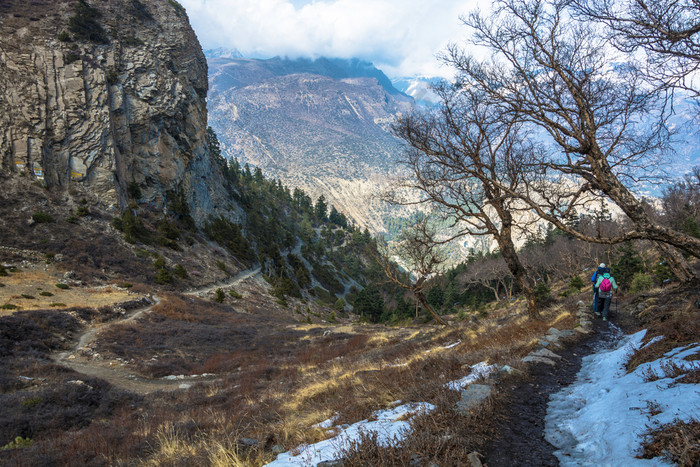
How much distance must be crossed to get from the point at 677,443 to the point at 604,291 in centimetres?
1060

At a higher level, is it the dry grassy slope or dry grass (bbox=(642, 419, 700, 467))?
dry grass (bbox=(642, 419, 700, 467))

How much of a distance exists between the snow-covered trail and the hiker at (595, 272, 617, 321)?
728 centimetres

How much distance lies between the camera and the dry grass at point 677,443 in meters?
2.28

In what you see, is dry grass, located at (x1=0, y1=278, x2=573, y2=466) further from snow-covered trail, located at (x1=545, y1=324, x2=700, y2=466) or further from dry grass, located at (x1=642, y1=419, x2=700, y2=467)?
dry grass, located at (x1=642, y1=419, x2=700, y2=467)

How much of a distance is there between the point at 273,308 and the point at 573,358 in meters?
37.9

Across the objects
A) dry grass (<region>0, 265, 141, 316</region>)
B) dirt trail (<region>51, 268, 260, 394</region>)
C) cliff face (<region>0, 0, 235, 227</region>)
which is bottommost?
dirt trail (<region>51, 268, 260, 394</region>)

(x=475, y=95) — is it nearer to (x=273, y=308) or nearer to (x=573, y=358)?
(x=573, y=358)

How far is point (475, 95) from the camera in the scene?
351 inches

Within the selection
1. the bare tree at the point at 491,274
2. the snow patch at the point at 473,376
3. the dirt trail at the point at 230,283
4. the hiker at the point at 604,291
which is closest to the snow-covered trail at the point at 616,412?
the snow patch at the point at 473,376

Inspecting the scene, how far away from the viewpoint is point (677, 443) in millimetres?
2408

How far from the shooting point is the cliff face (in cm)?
3653

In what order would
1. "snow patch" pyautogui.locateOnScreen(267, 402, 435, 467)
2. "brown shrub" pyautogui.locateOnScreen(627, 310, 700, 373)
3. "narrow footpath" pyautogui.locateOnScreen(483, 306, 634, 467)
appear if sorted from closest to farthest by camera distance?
"narrow footpath" pyautogui.locateOnScreen(483, 306, 634, 467)
"snow patch" pyautogui.locateOnScreen(267, 402, 435, 467)
"brown shrub" pyautogui.locateOnScreen(627, 310, 700, 373)

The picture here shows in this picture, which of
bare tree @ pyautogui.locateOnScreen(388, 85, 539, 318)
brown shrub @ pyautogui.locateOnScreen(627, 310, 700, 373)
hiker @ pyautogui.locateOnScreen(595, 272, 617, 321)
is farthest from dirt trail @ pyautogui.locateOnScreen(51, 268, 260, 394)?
hiker @ pyautogui.locateOnScreen(595, 272, 617, 321)

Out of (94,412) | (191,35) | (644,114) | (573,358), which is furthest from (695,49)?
A: (191,35)
